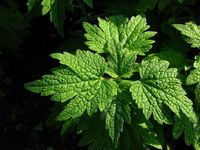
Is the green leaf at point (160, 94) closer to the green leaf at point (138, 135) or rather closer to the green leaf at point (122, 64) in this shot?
the green leaf at point (122, 64)

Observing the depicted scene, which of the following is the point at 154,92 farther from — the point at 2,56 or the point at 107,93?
the point at 2,56

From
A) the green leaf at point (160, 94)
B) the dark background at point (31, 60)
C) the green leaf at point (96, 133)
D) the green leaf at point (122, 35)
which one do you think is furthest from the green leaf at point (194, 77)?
the dark background at point (31, 60)

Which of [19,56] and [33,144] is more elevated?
[19,56]

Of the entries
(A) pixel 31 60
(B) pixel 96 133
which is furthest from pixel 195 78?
(A) pixel 31 60

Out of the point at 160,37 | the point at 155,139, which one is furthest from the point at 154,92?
A: the point at 160,37

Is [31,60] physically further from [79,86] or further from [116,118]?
[116,118]

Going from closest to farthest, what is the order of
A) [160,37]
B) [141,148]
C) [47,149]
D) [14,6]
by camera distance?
[141,148], [160,37], [47,149], [14,6]
